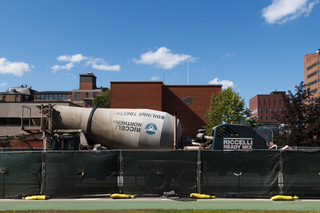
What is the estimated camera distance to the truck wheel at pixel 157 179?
10148 millimetres

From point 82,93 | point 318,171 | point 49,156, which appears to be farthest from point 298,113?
point 82,93

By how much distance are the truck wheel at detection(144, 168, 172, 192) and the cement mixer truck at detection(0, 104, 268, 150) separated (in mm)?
2164

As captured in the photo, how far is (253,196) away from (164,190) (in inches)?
130

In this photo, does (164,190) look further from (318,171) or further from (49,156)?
(318,171)

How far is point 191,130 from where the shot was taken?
53.2 metres

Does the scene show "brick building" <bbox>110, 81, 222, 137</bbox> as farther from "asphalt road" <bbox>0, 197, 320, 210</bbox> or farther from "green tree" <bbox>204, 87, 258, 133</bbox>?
"asphalt road" <bbox>0, 197, 320, 210</bbox>

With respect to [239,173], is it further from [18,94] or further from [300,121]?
[18,94]

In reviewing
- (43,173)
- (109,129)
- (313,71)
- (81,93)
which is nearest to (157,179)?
(109,129)

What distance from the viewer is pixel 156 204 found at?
914 cm

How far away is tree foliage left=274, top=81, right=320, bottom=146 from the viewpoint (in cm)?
1947

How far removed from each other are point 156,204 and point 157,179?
1188 mm

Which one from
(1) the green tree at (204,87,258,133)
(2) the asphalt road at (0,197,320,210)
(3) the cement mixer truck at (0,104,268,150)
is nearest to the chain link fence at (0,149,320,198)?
(2) the asphalt road at (0,197,320,210)

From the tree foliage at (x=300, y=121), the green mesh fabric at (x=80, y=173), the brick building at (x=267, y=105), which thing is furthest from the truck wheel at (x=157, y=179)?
the brick building at (x=267, y=105)

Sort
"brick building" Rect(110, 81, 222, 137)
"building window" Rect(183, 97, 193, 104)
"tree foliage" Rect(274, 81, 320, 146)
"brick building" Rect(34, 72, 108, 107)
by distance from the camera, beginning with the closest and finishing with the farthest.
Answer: "tree foliage" Rect(274, 81, 320, 146), "brick building" Rect(110, 81, 222, 137), "building window" Rect(183, 97, 193, 104), "brick building" Rect(34, 72, 108, 107)
